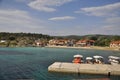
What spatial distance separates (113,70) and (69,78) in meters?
9.53

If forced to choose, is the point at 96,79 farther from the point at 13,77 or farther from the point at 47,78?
A: the point at 13,77

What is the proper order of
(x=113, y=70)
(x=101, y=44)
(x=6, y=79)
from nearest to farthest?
(x=6, y=79)
(x=113, y=70)
(x=101, y=44)

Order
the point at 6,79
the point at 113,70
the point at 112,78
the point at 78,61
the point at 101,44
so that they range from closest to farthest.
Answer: the point at 6,79, the point at 112,78, the point at 113,70, the point at 78,61, the point at 101,44

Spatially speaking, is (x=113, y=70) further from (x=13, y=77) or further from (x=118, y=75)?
(x=13, y=77)

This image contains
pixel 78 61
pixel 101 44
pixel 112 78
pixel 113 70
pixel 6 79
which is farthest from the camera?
pixel 101 44

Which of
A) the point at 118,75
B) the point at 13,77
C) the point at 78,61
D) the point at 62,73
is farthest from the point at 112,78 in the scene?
the point at 13,77

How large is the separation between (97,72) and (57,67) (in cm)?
827

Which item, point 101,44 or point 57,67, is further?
point 101,44

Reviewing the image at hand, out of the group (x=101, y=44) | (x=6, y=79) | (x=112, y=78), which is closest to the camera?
(x=6, y=79)

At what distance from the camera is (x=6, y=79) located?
35406mm

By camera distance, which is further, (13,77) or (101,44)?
(101,44)

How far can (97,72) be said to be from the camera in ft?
135

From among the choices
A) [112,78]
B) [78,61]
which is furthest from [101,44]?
[112,78]

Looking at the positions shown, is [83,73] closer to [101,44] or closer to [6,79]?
[6,79]
